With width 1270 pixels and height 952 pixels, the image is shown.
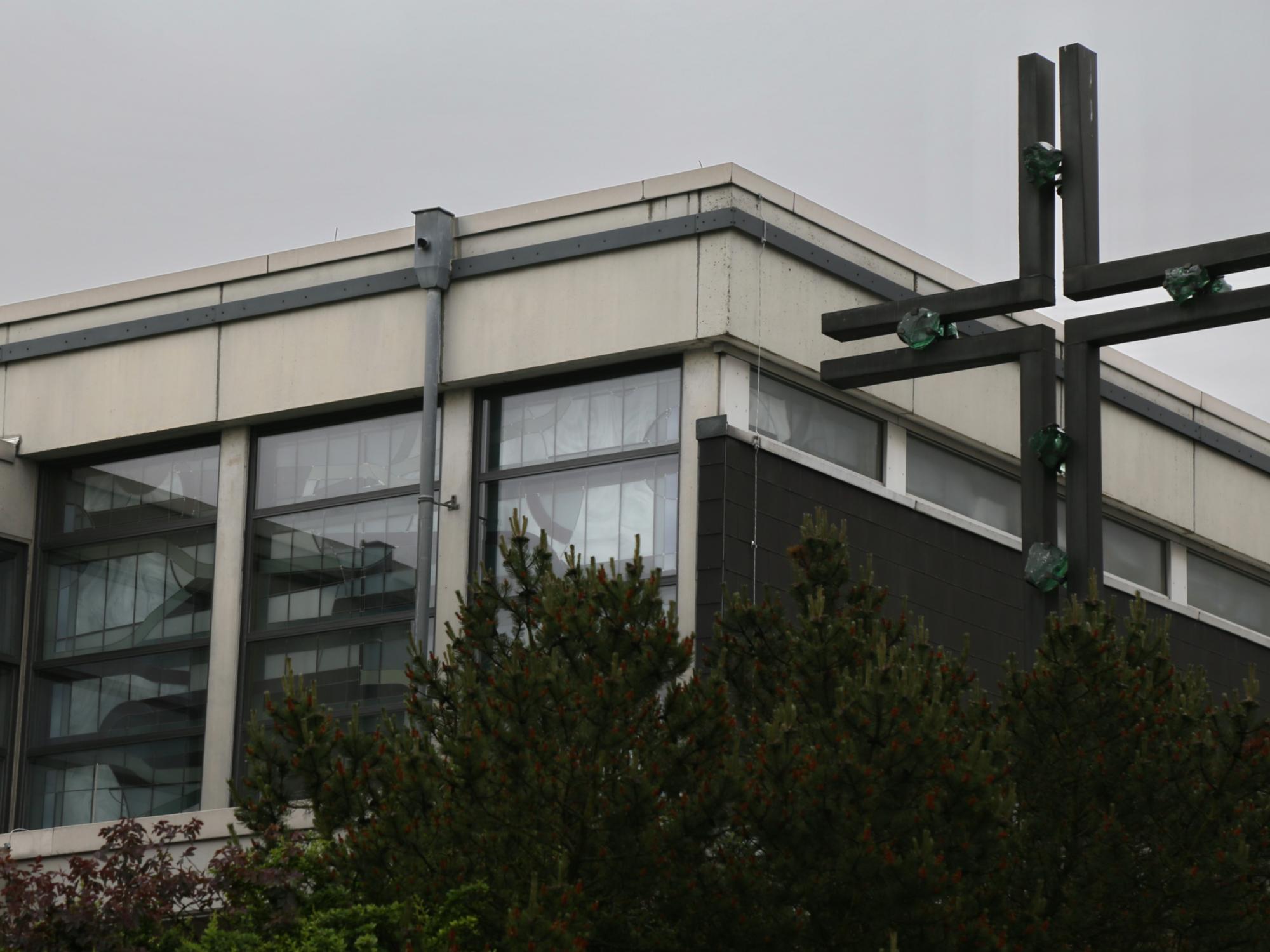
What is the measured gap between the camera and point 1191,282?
1455cm

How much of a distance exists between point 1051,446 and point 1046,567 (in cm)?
87

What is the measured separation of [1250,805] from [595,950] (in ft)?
12.3

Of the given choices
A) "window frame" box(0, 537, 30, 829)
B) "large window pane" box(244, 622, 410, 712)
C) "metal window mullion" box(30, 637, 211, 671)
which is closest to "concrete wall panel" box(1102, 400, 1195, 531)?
"large window pane" box(244, 622, 410, 712)

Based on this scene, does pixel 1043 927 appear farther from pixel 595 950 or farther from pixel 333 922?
pixel 333 922

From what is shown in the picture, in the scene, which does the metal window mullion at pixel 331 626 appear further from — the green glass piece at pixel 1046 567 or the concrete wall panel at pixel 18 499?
the green glass piece at pixel 1046 567

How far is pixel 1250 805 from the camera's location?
12586 millimetres

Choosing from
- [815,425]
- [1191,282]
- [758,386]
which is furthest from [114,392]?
[1191,282]

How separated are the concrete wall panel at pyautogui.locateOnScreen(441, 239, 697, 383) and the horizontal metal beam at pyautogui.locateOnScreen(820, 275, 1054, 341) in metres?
1.98

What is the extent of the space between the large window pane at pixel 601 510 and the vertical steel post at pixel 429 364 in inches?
21.8

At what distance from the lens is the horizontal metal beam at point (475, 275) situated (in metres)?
18.2

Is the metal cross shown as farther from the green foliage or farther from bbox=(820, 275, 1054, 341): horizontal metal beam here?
the green foliage

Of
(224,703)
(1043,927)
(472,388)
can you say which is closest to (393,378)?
(472,388)

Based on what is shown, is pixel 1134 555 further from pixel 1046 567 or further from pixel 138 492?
pixel 138 492

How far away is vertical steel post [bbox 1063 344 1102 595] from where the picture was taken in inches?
582
